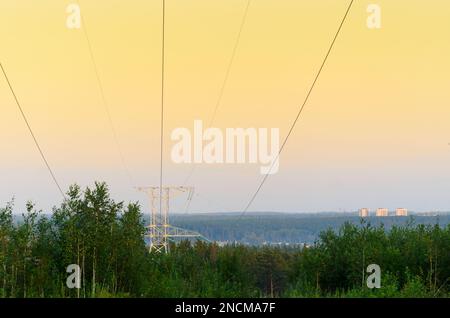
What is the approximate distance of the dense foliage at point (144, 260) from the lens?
32625mm

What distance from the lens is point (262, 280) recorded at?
61.2 metres

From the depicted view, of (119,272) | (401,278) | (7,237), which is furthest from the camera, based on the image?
(401,278)

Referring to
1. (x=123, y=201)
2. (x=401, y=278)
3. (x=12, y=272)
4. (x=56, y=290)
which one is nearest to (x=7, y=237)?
(x=12, y=272)

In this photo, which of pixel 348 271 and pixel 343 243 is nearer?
pixel 348 271

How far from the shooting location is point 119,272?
3569 centimetres

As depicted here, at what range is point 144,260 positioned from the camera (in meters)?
37.7

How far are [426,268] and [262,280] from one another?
65.4 feet

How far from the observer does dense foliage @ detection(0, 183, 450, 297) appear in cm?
3262

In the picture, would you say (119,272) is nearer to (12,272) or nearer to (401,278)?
(12,272)

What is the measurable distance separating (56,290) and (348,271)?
2029cm
